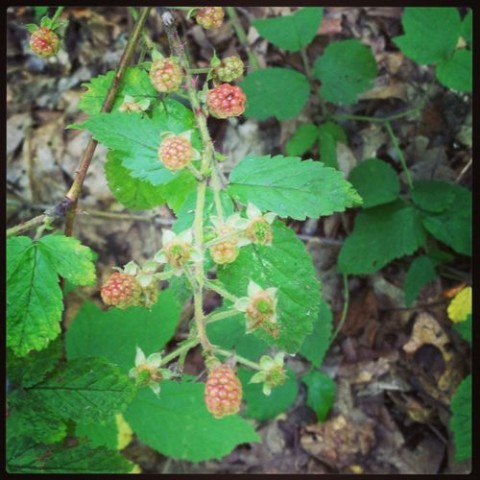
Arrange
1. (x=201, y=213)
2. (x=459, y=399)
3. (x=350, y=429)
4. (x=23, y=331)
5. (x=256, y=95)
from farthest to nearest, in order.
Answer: (x=350, y=429)
(x=256, y=95)
(x=459, y=399)
(x=23, y=331)
(x=201, y=213)

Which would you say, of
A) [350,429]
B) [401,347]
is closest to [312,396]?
[350,429]

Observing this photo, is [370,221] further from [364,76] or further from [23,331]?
[23,331]

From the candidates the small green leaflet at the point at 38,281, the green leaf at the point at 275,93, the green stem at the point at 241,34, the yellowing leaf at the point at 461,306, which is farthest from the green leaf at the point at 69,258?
the yellowing leaf at the point at 461,306

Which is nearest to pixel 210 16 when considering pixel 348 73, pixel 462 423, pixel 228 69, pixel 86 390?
pixel 228 69

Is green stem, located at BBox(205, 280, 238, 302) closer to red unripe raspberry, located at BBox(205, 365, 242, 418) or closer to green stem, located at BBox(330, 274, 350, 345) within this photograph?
red unripe raspberry, located at BBox(205, 365, 242, 418)

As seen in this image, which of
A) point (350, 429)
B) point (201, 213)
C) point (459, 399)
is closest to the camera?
point (201, 213)

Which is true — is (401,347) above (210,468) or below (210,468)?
above
